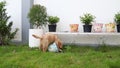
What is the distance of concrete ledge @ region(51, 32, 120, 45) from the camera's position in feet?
24.8

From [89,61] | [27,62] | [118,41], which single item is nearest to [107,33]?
[118,41]

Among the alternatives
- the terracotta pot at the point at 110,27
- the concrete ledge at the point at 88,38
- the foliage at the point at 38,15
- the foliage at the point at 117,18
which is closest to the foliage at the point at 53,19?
the foliage at the point at 38,15

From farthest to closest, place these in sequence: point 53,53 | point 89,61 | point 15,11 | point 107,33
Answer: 1. point 15,11
2. point 107,33
3. point 53,53
4. point 89,61

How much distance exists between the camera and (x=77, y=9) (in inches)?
310

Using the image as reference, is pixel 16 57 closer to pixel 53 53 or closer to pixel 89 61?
pixel 53 53

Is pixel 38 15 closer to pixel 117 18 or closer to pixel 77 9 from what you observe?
Answer: pixel 77 9

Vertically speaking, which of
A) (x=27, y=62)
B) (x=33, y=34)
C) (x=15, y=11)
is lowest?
(x=27, y=62)

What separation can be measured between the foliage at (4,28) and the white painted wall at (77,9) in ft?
2.85

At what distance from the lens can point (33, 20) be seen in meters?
7.46

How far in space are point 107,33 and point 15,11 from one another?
2593mm

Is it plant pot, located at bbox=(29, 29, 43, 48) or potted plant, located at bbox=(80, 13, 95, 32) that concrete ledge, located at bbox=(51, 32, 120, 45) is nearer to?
potted plant, located at bbox=(80, 13, 95, 32)

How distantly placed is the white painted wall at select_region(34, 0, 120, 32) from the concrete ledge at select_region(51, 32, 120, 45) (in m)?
0.22

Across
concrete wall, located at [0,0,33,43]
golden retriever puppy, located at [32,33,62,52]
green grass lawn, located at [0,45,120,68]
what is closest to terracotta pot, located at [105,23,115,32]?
green grass lawn, located at [0,45,120,68]

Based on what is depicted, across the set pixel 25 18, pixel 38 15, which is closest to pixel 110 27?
pixel 38 15
